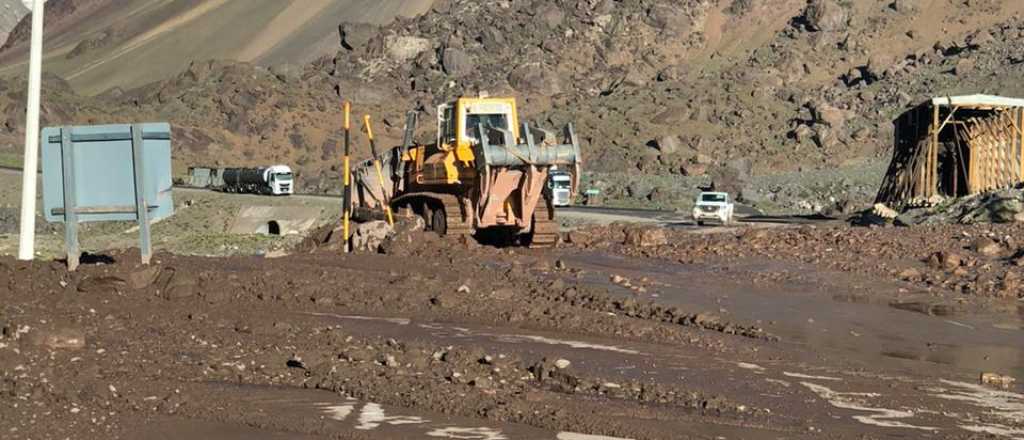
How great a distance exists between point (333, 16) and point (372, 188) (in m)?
93.9

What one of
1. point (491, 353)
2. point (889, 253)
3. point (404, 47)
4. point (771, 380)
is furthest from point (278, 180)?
point (771, 380)

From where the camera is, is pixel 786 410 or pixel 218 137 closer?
pixel 786 410

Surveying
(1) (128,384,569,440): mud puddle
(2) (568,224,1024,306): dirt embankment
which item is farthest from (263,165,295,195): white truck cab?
(1) (128,384,569,440): mud puddle

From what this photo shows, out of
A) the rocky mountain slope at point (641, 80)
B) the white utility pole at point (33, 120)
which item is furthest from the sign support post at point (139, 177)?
the rocky mountain slope at point (641, 80)

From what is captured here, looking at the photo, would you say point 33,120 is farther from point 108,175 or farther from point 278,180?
point 278,180

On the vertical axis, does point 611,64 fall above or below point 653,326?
above

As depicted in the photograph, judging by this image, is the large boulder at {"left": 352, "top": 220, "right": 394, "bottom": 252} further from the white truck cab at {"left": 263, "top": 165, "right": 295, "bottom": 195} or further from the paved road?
the white truck cab at {"left": 263, "top": 165, "right": 295, "bottom": 195}

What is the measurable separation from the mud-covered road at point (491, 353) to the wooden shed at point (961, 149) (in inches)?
667

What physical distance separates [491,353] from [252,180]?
50.5m

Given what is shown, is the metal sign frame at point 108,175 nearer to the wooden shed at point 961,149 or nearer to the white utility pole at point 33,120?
the white utility pole at point 33,120

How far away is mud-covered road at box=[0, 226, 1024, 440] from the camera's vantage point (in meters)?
10.0

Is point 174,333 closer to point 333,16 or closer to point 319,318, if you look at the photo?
point 319,318

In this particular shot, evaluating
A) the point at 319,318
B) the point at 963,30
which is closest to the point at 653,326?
the point at 319,318

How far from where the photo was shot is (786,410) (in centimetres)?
1099
